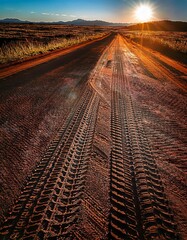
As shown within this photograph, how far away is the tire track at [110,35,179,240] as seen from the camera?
200cm

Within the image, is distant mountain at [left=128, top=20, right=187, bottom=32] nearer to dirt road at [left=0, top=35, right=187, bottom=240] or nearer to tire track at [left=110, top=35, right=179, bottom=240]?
dirt road at [left=0, top=35, right=187, bottom=240]

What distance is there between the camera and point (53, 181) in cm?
257

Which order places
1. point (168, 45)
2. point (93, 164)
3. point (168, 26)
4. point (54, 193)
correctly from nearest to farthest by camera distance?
point (54, 193), point (93, 164), point (168, 45), point (168, 26)

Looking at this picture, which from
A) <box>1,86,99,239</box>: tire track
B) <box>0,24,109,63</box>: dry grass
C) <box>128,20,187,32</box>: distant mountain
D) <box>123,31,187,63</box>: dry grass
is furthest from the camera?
<box>128,20,187,32</box>: distant mountain

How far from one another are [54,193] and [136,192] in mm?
1151

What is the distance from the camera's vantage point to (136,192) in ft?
8.02

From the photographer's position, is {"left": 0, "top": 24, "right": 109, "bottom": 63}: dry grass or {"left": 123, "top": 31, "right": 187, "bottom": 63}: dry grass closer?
{"left": 0, "top": 24, "right": 109, "bottom": 63}: dry grass

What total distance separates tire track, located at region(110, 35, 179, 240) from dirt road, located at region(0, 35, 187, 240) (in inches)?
0.5

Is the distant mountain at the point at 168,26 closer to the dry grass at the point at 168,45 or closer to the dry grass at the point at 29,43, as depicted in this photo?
the dry grass at the point at 168,45

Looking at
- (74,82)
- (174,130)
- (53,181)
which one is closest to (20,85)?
(74,82)

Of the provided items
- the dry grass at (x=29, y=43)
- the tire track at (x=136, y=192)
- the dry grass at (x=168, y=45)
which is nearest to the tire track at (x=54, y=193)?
the tire track at (x=136, y=192)

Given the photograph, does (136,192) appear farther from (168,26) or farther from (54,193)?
(168,26)

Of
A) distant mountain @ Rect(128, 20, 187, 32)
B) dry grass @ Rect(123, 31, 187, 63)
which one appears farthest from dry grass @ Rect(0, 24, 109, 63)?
distant mountain @ Rect(128, 20, 187, 32)

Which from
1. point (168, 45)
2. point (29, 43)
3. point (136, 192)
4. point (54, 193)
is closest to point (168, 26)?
point (168, 45)
